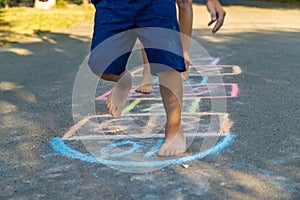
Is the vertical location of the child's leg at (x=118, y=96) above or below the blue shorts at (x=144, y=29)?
below

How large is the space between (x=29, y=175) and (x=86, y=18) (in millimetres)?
10922

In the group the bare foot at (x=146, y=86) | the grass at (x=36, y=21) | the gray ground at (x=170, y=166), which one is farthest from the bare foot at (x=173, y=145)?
the grass at (x=36, y=21)

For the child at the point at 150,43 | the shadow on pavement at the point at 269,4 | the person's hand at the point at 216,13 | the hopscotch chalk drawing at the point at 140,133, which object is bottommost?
the shadow on pavement at the point at 269,4

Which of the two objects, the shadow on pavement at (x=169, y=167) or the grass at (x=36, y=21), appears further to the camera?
the grass at (x=36, y=21)

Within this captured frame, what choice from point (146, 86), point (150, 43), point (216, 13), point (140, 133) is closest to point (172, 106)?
point (150, 43)

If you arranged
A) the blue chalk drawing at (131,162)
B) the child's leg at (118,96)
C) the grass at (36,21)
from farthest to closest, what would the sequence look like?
the grass at (36,21) < the child's leg at (118,96) < the blue chalk drawing at (131,162)

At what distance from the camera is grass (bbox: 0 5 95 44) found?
33.7 feet

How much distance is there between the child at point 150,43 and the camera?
318cm

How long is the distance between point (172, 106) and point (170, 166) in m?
0.41

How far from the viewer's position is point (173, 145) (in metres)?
3.28

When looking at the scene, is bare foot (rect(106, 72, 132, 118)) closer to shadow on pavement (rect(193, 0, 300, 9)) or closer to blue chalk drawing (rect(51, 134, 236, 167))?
blue chalk drawing (rect(51, 134, 236, 167))

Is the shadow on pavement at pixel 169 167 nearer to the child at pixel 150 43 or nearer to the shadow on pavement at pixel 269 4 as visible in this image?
the child at pixel 150 43

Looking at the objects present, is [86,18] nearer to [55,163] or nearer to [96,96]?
[96,96]

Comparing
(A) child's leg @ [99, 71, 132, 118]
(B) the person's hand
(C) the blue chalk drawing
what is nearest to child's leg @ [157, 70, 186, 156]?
(C) the blue chalk drawing
